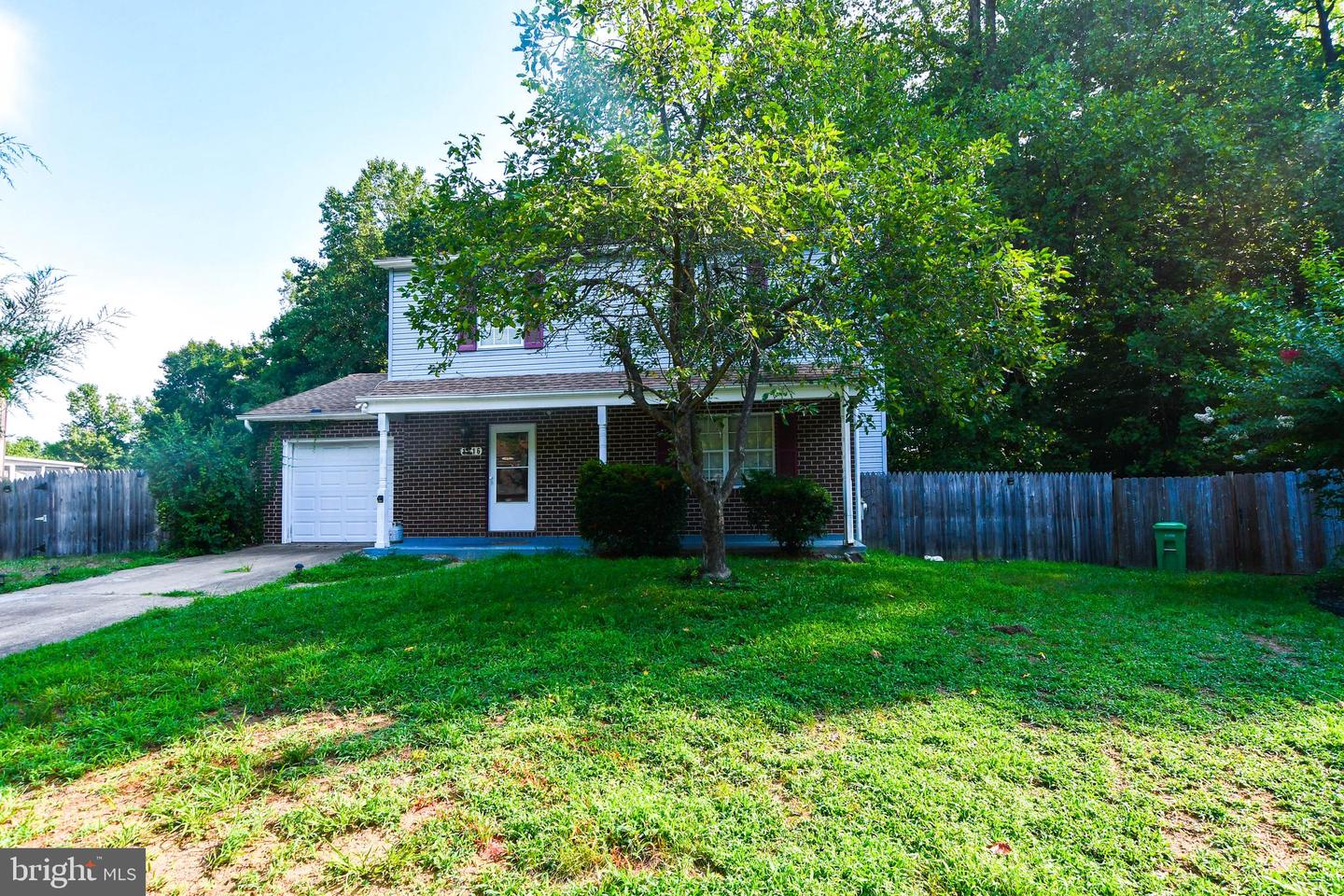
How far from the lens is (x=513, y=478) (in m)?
11.9

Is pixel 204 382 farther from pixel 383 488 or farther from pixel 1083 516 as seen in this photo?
pixel 1083 516

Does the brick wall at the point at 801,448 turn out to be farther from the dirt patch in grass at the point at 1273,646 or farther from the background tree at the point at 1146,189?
the dirt patch in grass at the point at 1273,646

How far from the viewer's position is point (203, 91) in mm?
8414

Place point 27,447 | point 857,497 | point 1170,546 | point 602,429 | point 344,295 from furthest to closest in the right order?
1. point 27,447
2. point 344,295
3. point 857,497
4. point 602,429
5. point 1170,546

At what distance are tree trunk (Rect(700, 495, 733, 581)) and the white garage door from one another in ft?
26.2

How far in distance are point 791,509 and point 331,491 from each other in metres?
9.06

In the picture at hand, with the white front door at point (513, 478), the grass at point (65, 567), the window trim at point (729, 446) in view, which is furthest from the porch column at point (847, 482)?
the grass at point (65, 567)

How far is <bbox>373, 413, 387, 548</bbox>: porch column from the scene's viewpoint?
34.8ft

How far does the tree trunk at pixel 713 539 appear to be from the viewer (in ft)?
23.7

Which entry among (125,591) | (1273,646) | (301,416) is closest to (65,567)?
(125,591)

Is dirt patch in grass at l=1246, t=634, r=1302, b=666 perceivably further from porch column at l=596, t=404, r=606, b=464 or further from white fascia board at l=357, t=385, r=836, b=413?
porch column at l=596, t=404, r=606, b=464

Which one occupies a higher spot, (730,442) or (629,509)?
(730,442)

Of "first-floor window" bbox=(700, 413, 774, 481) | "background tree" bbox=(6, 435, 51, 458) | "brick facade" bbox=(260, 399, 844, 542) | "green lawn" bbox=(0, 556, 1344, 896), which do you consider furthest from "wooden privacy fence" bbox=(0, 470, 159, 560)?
"background tree" bbox=(6, 435, 51, 458)

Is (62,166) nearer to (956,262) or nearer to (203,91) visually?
(203,91)
